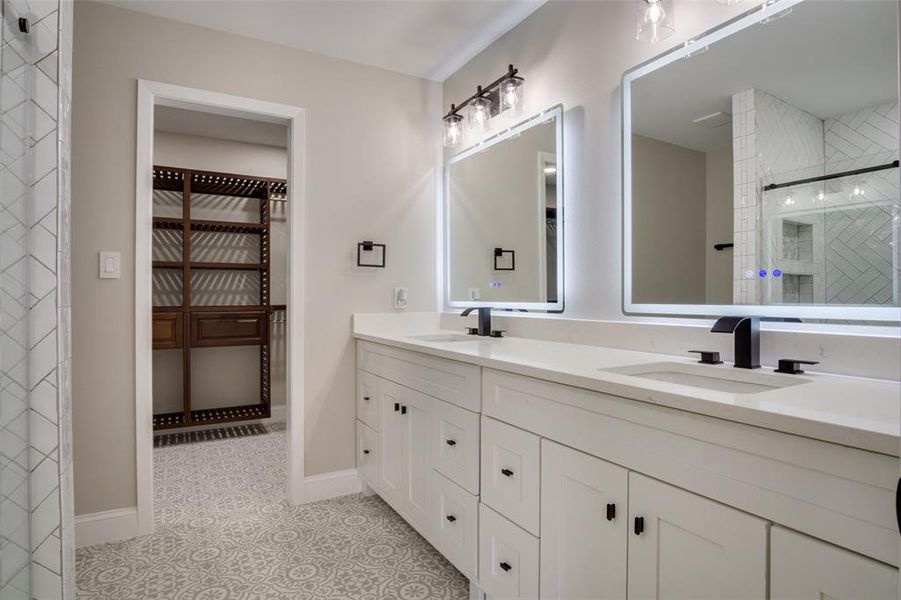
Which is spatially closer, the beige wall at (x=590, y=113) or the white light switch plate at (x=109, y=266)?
the beige wall at (x=590, y=113)

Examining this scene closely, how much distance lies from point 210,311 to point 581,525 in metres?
3.37

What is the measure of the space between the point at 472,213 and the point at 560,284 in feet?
2.64

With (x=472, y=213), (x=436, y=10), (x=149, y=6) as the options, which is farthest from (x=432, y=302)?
(x=149, y=6)

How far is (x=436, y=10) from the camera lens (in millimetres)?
2229

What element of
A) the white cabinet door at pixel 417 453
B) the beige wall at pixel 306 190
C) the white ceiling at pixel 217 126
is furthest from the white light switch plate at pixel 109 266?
the white ceiling at pixel 217 126

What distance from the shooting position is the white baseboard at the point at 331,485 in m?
2.57

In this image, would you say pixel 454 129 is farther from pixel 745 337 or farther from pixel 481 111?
pixel 745 337

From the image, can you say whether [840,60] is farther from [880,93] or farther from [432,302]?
[432,302]

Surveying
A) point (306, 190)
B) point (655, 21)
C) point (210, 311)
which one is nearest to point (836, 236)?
point (655, 21)

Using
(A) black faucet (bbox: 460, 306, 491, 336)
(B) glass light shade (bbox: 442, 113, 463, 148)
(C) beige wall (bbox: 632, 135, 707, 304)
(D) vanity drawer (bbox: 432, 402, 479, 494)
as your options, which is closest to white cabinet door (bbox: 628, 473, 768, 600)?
(D) vanity drawer (bbox: 432, 402, 479, 494)

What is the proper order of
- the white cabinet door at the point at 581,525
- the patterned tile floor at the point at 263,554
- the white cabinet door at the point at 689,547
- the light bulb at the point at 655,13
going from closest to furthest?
the white cabinet door at the point at 689,547, the white cabinet door at the point at 581,525, the light bulb at the point at 655,13, the patterned tile floor at the point at 263,554

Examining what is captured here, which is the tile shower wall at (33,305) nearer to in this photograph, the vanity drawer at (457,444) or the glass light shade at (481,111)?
the vanity drawer at (457,444)

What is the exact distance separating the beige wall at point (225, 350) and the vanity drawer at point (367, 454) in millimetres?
1750

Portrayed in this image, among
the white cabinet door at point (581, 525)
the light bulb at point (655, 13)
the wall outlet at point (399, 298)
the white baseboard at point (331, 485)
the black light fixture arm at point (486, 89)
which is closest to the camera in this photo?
the white cabinet door at point (581, 525)
